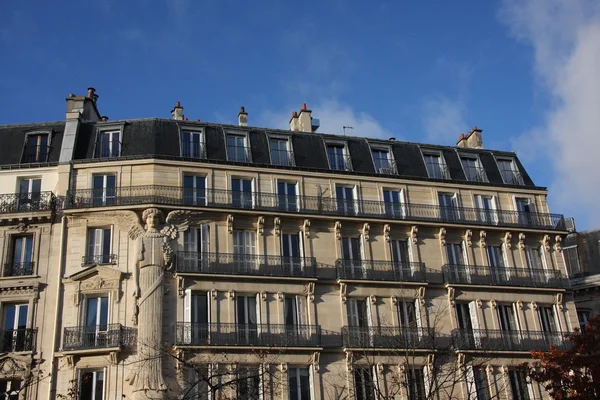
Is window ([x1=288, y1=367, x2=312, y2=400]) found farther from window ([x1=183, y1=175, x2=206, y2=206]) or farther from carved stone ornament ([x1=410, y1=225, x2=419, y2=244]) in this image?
carved stone ornament ([x1=410, y1=225, x2=419, y2=244])

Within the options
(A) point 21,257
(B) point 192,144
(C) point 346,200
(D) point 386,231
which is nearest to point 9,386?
(A) point 21,257

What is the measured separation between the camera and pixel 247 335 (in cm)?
2864

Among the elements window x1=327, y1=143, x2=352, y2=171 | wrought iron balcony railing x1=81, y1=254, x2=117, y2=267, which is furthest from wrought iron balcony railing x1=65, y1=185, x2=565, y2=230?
wrought iron balcony railing x1=81, y1=254, x2=117, y2=267

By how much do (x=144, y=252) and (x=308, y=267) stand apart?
6499 millimetres

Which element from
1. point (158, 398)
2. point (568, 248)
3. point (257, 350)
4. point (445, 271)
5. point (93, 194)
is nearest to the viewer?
Result: point (158, 398)

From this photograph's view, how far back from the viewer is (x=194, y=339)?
27.9 metres

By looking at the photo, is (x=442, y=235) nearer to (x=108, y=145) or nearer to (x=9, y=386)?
(x=108, y=145)

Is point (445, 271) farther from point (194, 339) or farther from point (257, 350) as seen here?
point (194, 339)

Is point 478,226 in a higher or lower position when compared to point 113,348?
higher

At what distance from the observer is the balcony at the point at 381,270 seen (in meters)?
31.2

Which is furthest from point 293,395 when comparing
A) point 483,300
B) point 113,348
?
point 483,300

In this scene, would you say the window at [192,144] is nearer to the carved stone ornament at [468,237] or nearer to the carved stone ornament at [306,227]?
the carved stone ornament at [306,227]

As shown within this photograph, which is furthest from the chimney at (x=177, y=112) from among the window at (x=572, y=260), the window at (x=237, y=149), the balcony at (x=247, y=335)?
the window at (x=572, y=260)

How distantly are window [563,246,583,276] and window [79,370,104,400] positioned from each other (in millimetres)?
25993
